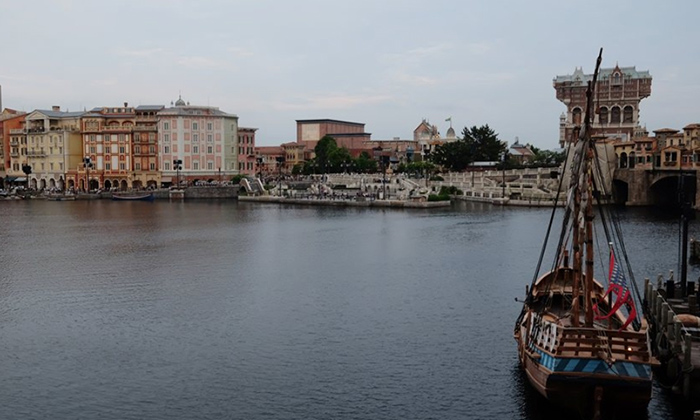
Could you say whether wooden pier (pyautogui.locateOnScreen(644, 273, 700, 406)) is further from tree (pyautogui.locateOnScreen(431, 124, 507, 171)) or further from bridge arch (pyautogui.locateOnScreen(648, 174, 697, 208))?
tree (pyautogui.locateOnScreen(431, 124, 507, 171))

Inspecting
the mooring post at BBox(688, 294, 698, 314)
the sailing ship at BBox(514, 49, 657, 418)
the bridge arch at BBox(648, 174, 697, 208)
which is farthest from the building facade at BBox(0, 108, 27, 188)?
the sailing ship at BBox(514, 49, 657, 418)

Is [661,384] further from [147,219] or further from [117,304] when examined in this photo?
[147,219]

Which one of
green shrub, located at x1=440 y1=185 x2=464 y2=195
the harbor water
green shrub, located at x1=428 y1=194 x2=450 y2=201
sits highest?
green shrub, located at x1=440 y1=185 x2=464 y2=195

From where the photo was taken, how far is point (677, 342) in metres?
22.9

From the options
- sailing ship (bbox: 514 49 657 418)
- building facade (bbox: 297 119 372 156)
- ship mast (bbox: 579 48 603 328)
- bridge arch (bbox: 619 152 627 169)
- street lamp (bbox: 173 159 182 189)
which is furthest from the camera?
building facade (bbox: 297 119 372 156)

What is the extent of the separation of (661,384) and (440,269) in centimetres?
2324

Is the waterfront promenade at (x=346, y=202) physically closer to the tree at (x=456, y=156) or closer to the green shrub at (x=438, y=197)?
the green shrub at (x=438, y=197)

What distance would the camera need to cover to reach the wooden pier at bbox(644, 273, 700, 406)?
72.2 ft

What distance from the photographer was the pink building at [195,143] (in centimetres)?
12912

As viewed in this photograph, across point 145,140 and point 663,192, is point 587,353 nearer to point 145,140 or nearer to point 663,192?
point 663,192

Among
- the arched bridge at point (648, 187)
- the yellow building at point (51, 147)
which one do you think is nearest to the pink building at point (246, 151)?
the yellow building at point (51, 147)

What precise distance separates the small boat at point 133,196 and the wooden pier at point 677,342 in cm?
10275

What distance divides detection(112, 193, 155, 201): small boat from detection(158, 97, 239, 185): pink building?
8.41 meters

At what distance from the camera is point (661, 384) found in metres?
23.8
